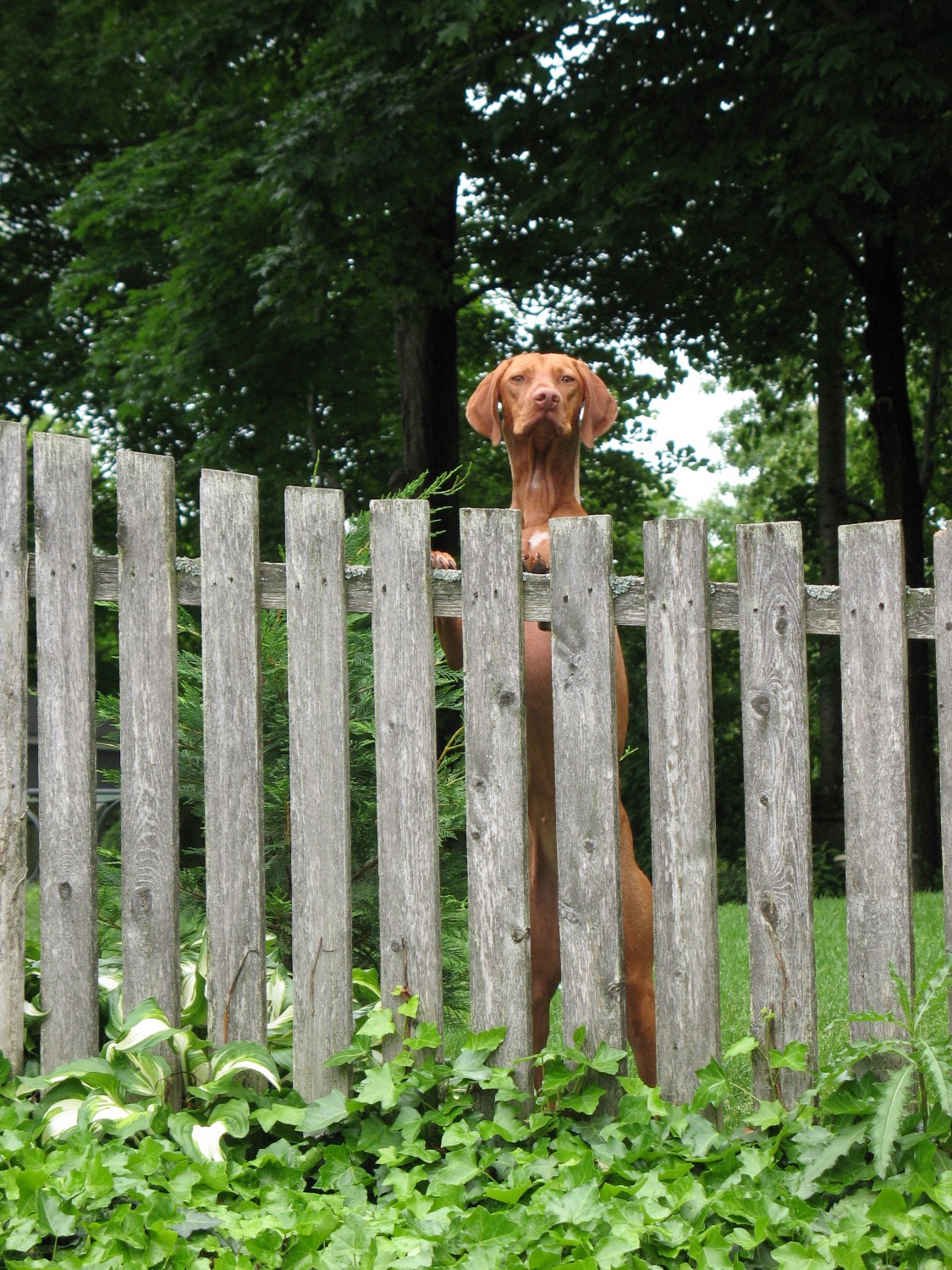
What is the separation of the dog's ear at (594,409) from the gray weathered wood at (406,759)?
0.66 metres

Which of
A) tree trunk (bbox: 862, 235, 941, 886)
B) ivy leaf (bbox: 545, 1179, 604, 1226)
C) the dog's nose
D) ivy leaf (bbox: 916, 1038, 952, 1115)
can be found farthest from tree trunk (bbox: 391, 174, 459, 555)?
ivy leaf (bbox: 545, 1179, 604, 1226)

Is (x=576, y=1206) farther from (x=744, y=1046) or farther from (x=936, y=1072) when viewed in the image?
(x=936, y=1072)

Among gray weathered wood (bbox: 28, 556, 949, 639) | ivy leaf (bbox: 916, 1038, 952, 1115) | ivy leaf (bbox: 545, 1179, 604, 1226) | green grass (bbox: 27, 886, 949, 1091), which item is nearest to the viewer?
ivy leaf (bbox: 545, 1179, 604, 1226)

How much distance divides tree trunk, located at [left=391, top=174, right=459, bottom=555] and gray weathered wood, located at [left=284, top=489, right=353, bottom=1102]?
778 centimetres

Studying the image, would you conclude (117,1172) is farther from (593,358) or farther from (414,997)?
(593,358)

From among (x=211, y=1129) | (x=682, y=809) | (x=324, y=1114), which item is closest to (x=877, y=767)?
(x=682, y=809)

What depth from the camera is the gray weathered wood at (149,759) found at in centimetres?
364

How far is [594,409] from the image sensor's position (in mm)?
3982

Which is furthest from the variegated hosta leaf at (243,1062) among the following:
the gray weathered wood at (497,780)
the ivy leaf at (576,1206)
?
the ivy leaf at (576,1206)

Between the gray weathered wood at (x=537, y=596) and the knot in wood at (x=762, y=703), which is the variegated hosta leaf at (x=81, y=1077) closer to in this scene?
the gray weathered wood at (x=537, y=596)

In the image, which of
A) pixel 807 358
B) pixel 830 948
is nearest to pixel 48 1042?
pixel 830 948

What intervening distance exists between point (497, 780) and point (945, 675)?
1257 millimetres

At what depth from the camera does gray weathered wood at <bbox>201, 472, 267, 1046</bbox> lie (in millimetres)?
3615

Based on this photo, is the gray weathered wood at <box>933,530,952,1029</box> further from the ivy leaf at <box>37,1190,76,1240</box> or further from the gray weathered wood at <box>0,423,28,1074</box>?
the gray weathered wood at <box>0,423,28,1074</box>
